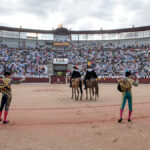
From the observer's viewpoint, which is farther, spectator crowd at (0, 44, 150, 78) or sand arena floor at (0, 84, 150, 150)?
spectator crowd at (0, 44, 150, 78)

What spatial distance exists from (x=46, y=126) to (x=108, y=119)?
191 centimetres

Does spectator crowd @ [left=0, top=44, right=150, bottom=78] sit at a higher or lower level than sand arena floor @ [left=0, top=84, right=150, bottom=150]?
higher

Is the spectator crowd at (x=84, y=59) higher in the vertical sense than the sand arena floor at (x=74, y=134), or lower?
higher

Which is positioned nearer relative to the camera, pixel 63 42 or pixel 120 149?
pixel 120 149

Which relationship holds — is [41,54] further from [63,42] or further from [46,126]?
[46,126]

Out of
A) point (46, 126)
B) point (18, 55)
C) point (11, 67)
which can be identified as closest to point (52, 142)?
point (46, 126)

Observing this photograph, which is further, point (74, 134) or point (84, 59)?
point (84, 59)

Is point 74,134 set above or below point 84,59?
below

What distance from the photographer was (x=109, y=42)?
123 ft

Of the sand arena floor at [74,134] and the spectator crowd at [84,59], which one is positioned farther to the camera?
the spectator crowd at [84,59]

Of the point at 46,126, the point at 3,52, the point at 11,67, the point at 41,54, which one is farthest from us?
the point at 41,54

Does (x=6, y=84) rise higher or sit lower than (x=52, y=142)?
higher

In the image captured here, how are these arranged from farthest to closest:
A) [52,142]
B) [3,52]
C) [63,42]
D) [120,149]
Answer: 1. [63,42]
2. [3,52]
3. [52,142]
4. [120,149]

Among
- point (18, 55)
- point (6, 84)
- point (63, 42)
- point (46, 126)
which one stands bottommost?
point (46, 126)
